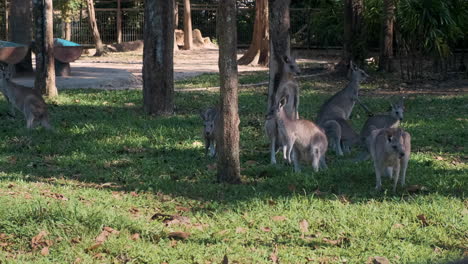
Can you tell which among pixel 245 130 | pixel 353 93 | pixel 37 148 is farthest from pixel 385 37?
pixel 37 148

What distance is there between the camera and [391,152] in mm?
7094

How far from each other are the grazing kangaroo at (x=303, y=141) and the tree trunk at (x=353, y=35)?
1062cm

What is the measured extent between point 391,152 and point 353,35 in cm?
1210

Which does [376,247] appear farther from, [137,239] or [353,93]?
[353,93]

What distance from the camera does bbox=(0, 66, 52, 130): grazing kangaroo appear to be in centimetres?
1062

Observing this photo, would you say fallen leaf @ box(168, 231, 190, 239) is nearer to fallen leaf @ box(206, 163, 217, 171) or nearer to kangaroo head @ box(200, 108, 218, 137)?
fallen leaf @ box(206, 163, 217, 171)

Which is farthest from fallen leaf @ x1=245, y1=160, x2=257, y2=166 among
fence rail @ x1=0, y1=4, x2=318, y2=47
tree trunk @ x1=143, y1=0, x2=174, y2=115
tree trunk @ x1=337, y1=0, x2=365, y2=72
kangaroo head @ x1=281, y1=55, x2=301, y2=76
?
fence rail @ x1=0, y1=4, x2=318, y2=47

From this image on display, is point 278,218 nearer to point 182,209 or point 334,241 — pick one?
point 334,241

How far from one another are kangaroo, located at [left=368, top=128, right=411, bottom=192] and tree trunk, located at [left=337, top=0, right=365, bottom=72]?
11.6 meters

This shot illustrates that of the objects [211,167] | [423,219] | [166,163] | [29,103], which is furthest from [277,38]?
[423,219]

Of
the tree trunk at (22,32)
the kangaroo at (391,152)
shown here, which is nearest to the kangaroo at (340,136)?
the kangaroo at (391,152)

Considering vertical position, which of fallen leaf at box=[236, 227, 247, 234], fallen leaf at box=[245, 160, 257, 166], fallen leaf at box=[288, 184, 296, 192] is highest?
fallen leaf at box=[245, 160, 257, 166]

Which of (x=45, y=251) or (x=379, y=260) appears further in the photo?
(x=45, y=251)

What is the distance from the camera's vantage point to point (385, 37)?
1875cm
